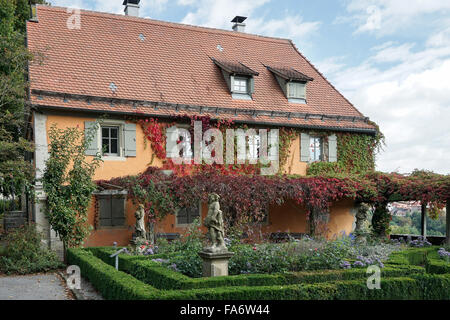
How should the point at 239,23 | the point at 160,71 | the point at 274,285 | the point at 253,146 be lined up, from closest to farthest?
the point at 274,285 < the point at 253,146 < the point at 160,71 < the point at 239,23

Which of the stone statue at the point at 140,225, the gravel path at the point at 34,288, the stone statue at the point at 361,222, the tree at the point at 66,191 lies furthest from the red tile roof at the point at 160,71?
the gravel path at the point at 34,288

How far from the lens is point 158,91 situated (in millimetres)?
17891

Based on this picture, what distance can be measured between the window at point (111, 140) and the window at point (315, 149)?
25.9 ft

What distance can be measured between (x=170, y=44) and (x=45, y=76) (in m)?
6.13

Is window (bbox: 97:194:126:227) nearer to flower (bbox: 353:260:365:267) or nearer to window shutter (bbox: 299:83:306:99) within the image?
flower (bbox: 353:260:365:267)

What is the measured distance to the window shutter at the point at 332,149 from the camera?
1984cm

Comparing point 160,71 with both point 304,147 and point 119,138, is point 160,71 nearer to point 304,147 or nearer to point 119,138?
point 119,138

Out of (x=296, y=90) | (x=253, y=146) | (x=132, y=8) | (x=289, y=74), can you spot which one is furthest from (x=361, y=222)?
(x=132, y=8)

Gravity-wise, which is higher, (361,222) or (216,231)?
(216,231)

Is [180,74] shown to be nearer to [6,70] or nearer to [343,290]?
[6,70]

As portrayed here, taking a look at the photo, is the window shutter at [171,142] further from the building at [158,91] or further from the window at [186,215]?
the window at [186,215]

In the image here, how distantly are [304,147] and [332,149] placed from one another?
129 centimetres

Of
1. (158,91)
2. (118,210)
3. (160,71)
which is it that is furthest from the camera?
(160,71)

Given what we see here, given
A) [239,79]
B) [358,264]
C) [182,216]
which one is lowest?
[358,264]
